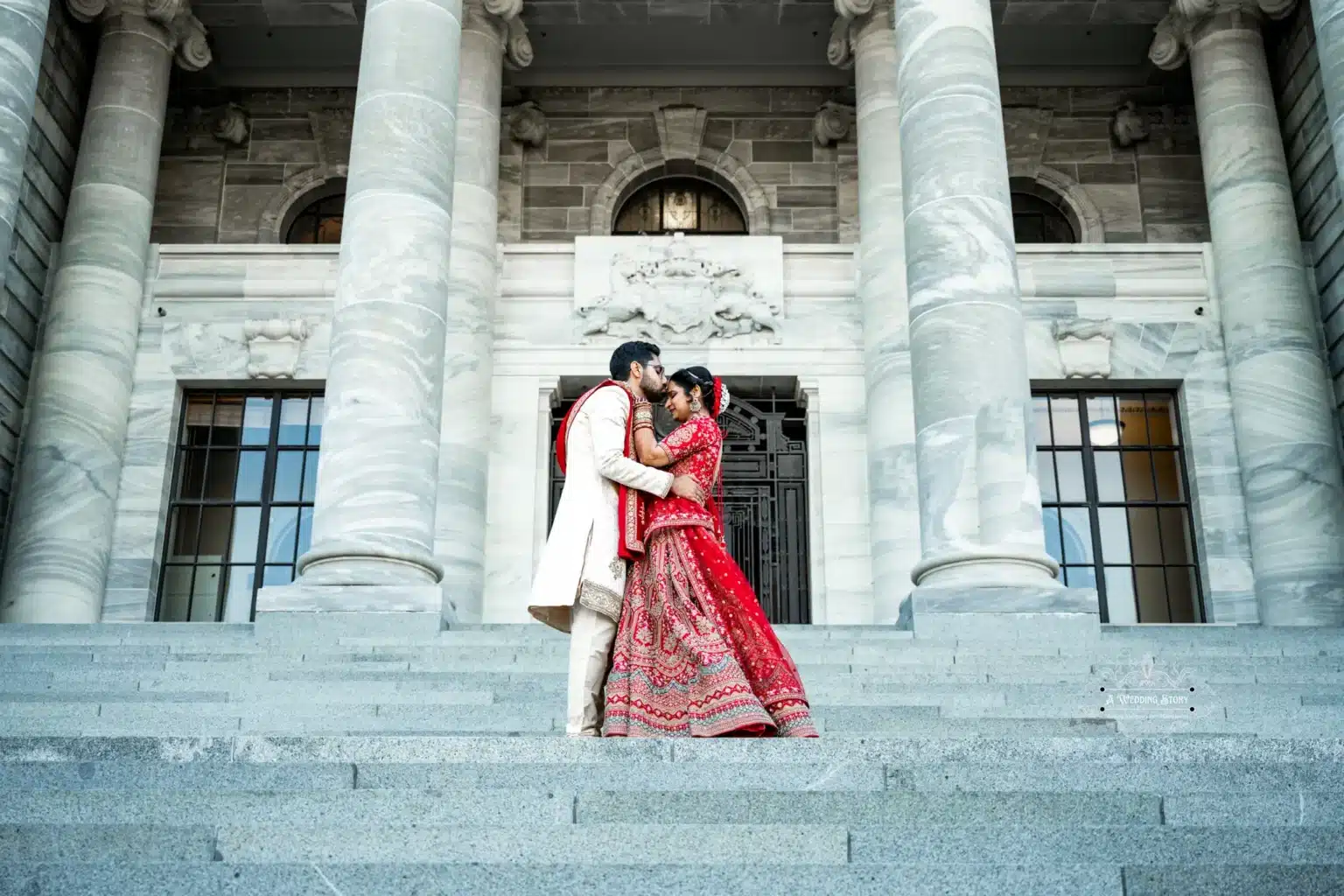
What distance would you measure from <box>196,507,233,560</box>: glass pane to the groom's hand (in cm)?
1338

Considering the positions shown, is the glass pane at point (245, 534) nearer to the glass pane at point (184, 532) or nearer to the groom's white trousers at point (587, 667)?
the glass pane at point (184, 532)

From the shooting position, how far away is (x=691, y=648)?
25.9ft

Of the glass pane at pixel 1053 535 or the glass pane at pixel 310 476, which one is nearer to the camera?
the glass pane at pixel 1053 535

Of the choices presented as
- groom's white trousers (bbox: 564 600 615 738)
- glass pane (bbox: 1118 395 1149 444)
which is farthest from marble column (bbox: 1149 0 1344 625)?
groom's white trousers (bbox: 564 600 615 738)

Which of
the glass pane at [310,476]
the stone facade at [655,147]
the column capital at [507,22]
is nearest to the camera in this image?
the glass pane at [310,476]

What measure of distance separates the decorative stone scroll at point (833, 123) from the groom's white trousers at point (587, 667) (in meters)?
15.9

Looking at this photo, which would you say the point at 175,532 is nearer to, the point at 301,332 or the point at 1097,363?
the point at 301,332

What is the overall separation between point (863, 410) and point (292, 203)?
9.16 m

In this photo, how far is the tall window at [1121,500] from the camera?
20.1 m

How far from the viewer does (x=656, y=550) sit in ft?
27.4

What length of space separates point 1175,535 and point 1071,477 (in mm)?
1512

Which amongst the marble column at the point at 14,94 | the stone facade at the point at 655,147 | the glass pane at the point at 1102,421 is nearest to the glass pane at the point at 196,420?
the stone facade at the point at 655,147

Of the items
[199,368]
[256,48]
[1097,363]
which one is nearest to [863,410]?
[1097,363]

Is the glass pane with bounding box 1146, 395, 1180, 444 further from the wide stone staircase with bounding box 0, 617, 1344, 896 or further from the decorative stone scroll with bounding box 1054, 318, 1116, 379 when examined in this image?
the wide stone staircase with bounding box 0, 617, 1344, 896
